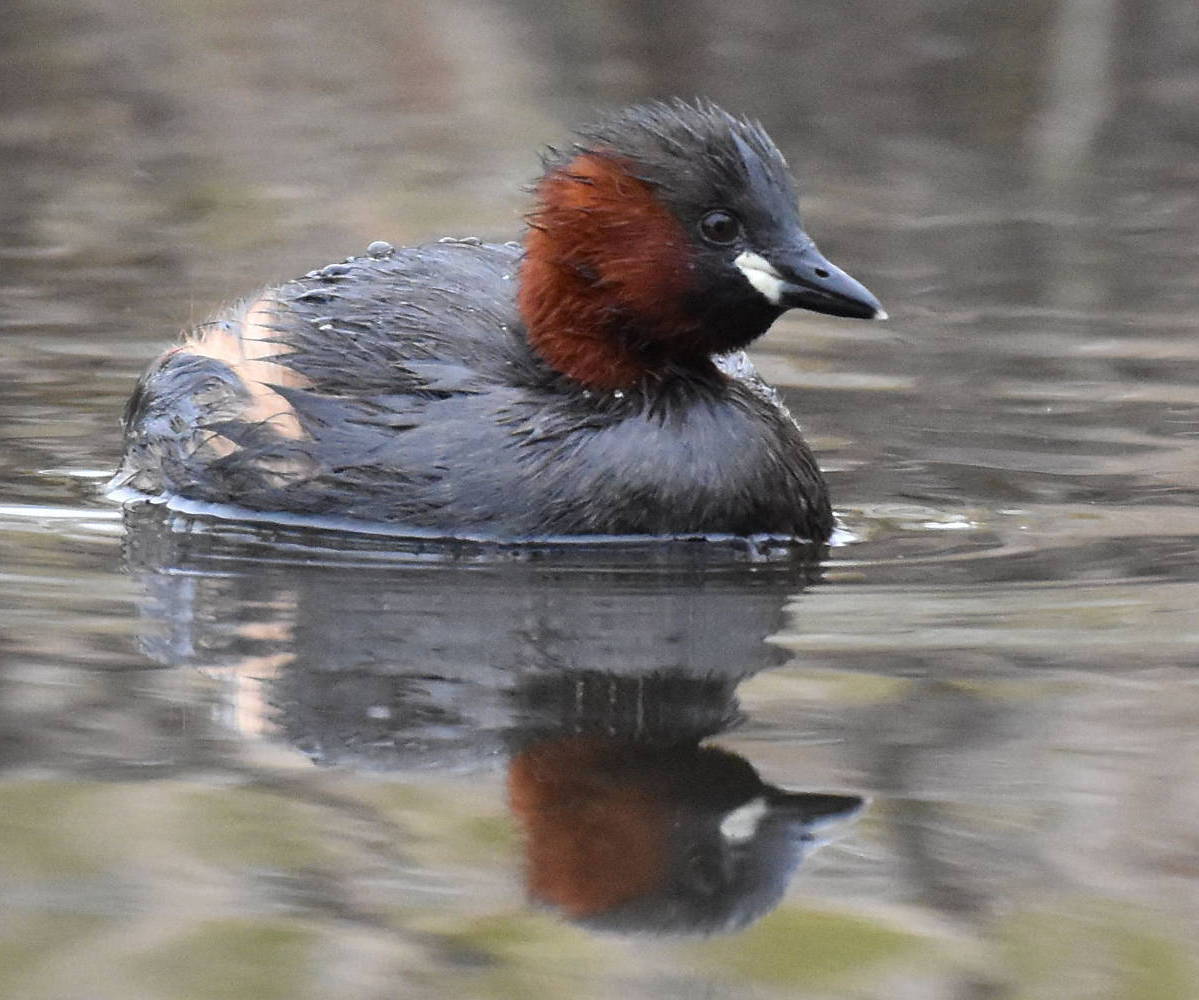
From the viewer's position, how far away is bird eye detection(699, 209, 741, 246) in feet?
21.8

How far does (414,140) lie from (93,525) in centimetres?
743

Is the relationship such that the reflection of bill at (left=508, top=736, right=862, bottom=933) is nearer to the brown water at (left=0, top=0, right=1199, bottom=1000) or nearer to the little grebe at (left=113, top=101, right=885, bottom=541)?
the brown water at (left=0, top=0, right=1199, bottom=1000)

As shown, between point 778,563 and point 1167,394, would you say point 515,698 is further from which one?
point 1167,394

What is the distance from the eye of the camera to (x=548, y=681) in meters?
5.16

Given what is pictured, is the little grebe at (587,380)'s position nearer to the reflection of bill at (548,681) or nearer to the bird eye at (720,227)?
the bird eye at (720,227)

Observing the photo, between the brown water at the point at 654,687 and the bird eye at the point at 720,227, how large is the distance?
0.89 m

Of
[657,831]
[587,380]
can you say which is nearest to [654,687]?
[657,831]

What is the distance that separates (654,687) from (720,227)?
1.91m

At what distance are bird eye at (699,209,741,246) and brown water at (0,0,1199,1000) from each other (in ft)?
2.93

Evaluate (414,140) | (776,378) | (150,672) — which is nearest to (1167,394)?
(776,378)

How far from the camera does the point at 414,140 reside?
13922 millimetres

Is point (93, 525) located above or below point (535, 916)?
above

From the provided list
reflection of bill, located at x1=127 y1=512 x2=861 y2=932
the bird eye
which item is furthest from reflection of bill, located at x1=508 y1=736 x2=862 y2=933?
the bird eye

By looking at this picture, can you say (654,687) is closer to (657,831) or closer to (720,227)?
(657,831)
